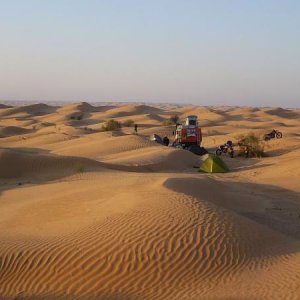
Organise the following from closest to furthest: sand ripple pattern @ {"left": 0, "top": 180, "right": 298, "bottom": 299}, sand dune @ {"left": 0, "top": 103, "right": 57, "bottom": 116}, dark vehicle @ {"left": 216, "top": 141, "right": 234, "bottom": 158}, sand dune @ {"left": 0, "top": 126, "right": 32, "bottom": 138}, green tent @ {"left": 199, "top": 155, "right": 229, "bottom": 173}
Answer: sand ripple pattern @ {"left": 0, "top": 180, "right": 298, "bottom": 299}
green tent @ {"left": 199, "top": 155, "right": 229, "bottom": 173}
dark vehicle @ {"left": 216, "top": 141, "right": 234, "bottom": 158}
sand dune @ {"left": 0, "top": 126, "right": 32, "bottom": 138}
sand dune @ {"left": 0, "top": 103, "right": 57, "bottom": 116}

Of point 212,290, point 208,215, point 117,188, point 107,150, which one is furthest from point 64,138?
point 212,290

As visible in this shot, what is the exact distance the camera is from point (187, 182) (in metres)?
13.4

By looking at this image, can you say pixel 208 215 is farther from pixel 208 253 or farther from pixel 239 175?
pixel 239 175

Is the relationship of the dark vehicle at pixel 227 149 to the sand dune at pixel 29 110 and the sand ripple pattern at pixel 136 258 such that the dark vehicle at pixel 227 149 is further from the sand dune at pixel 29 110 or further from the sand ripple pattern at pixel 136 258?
the sand dune at pixel 29 110

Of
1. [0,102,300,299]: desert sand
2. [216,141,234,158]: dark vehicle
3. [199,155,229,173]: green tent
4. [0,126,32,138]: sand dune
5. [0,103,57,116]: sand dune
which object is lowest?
[0,103,57,116]: sand dune

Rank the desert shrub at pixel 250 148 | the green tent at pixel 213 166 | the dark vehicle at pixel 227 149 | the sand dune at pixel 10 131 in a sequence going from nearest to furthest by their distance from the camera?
the green tent at pixel 213 166 < the desert shrub at pixel 250 148 < the dark vehicle at pixel 227 149 < the sand dune at pixel 10 131

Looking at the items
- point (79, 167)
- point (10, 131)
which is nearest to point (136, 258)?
point (79, 167)

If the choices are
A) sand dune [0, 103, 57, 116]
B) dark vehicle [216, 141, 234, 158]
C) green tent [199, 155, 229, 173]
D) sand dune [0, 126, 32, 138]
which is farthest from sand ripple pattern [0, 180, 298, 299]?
sand dune [0, 103, 57, 116]

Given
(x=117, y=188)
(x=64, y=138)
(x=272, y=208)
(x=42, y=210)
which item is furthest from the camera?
(x=64, y=138)

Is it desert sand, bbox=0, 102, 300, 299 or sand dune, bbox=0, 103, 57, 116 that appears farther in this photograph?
sand dune, bbox=0, 103, 57, 116

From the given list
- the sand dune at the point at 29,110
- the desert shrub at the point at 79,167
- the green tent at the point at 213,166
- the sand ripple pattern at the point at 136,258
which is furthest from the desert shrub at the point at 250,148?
the sand dune at the point at 29,110

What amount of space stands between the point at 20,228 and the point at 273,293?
5263 millimetres

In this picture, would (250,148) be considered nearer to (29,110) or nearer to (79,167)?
(79,167)

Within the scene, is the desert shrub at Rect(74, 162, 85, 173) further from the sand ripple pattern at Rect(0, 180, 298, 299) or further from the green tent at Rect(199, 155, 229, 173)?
the sand ripple pattern at Rect(0, 180, 298, 299)
